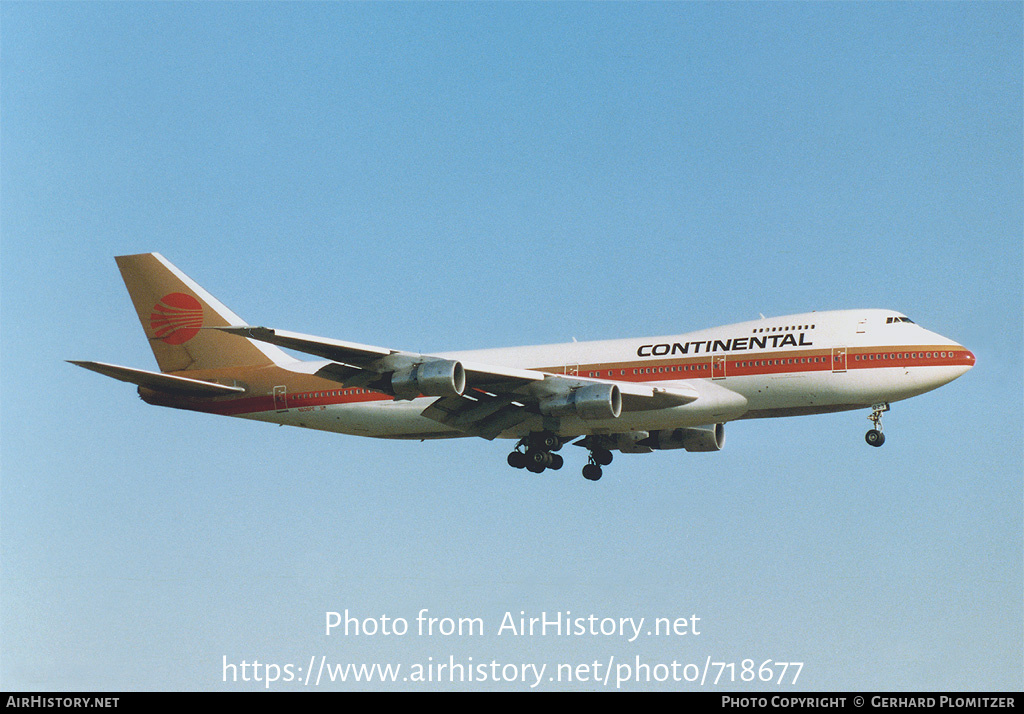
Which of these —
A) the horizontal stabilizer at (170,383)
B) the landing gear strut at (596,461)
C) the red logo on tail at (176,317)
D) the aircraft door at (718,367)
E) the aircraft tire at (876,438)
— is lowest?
the landing gear strut at (596,461)

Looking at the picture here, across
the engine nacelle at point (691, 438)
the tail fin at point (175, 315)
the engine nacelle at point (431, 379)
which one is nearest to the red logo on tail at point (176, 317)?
the tail fin at point (175, 315)

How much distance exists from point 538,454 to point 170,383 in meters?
14.6

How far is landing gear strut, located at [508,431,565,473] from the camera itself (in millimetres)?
45969

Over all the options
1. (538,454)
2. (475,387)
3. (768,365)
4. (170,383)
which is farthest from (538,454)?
(170,383)

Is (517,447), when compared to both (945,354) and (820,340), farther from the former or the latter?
(945,354)

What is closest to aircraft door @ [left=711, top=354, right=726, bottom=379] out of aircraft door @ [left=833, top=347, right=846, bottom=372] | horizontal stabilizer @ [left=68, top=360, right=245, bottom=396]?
aircraft door @ [left=833, top=347, right=846, bottom=372]

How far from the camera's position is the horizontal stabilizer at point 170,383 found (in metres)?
44.2

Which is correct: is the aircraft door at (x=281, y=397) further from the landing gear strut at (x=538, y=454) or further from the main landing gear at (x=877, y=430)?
the main landing gear at (x=877, y=430)

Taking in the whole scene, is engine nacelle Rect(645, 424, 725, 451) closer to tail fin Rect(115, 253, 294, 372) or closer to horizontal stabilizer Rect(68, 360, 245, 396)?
tail fin Rect(115, 253, 294, 372)

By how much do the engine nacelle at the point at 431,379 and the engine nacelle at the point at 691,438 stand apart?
37.3 feet

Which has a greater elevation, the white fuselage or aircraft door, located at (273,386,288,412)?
the white fuselage

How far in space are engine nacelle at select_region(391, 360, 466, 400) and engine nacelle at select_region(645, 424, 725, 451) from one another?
37.3ft

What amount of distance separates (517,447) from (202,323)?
574 inches
